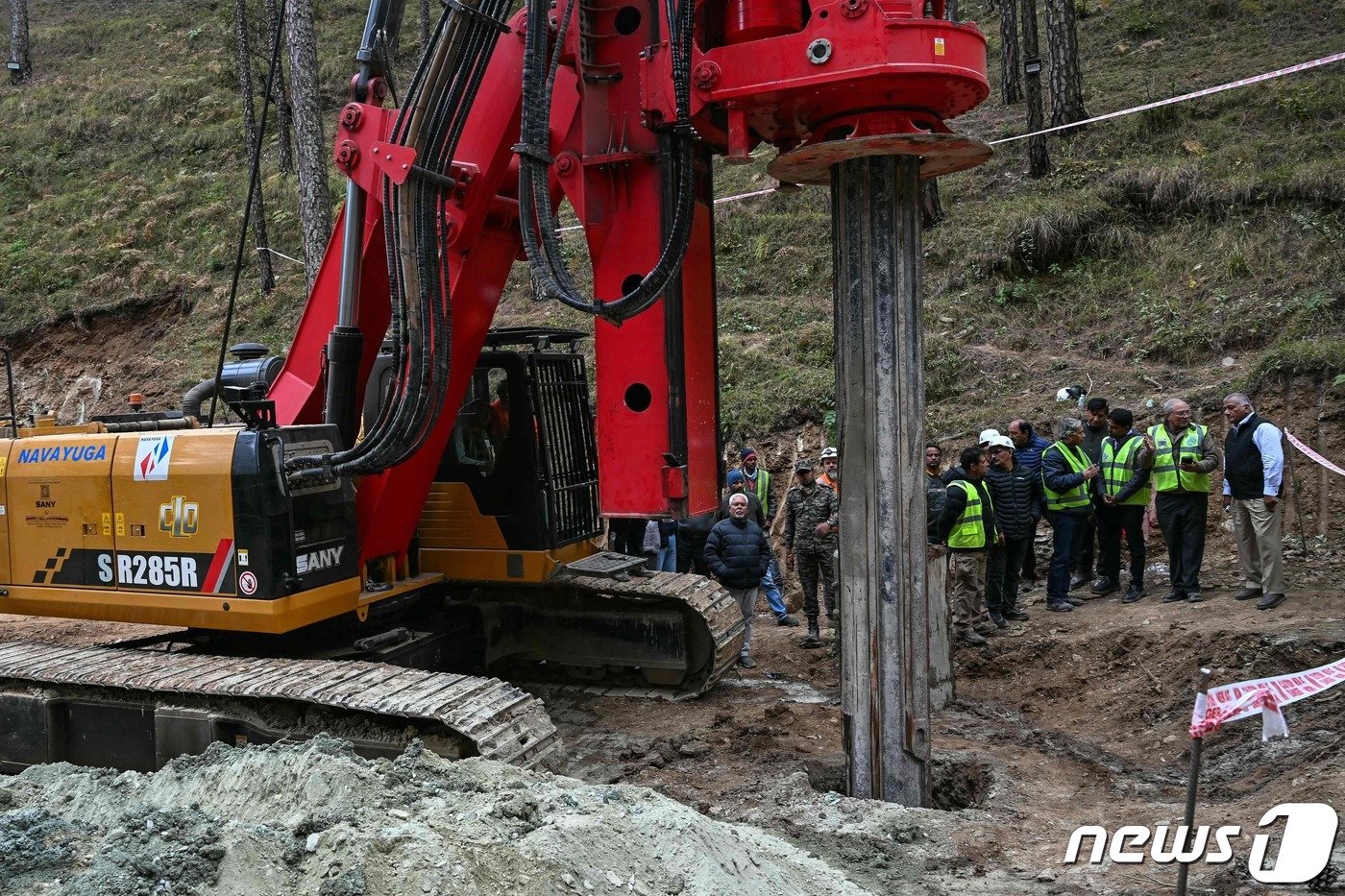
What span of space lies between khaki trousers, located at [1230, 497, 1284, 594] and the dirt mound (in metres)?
5.49

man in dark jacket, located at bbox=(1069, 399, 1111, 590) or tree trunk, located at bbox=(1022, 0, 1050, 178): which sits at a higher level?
tree trunk, located at bbox=(1022, 0, 1050, 178)

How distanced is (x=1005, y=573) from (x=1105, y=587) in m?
0.89

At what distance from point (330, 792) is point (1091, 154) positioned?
13.7m

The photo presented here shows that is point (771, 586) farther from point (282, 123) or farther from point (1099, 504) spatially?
point (282, 123)

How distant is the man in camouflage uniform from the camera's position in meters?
9.48

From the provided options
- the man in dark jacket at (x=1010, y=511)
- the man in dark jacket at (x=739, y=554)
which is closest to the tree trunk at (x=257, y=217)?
the man in dark jacket at (x=739, y=554)

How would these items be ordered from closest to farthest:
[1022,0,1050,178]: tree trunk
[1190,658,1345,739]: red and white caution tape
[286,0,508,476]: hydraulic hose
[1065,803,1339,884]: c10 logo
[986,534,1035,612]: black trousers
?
[1190,658,1345,739]: red and white caution tape, [1065,803,1339,884]: c10 logo, [286,0,508,476]: hydraulic hose, [986,534,1035,612]: black trousers, [1022,0,1050,178]: tree trunk

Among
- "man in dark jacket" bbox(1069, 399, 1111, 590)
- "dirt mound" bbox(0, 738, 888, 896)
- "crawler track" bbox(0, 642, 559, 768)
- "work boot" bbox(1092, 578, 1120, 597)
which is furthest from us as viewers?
"man in dark jacket" bbox(1069, 399, 1111, 590)

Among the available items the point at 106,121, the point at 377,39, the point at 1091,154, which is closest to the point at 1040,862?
A: the point at 377,39

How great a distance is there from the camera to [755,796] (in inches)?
230

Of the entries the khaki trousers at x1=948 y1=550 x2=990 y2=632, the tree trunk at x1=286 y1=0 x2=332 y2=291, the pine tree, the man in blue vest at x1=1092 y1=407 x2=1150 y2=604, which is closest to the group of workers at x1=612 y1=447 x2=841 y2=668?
the khaki trousers at x1=948 y1=550 x2=990 y2=632

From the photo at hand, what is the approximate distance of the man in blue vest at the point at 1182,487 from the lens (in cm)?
884

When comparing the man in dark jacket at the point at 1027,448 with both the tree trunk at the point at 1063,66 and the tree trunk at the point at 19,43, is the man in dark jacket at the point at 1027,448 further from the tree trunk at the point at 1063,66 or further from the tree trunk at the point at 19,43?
the tree trunk at the point at 19,43

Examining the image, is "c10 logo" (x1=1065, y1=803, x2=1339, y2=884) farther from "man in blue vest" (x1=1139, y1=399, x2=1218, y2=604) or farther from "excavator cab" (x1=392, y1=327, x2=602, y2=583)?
"man in blue vest" (x1=1139, y1=399, x2=1218, y2=604)
